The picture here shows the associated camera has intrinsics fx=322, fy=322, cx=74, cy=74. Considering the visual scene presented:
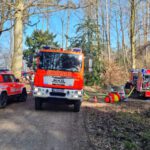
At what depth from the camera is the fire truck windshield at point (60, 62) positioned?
15242 millimetres

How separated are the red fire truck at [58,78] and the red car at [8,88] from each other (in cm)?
185

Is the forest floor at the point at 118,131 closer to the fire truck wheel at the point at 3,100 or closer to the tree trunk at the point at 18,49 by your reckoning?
the fire truck wheel at the point at 3,100

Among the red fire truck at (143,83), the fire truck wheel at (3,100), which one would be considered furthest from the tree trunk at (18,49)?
the red fire truck at (143,83)

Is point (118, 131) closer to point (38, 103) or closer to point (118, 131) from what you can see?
point (118, 131)

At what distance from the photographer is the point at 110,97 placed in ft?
69.3

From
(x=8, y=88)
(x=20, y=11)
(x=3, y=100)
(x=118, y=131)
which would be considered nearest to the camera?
(x=118, y=131)

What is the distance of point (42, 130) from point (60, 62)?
5230 millimetres

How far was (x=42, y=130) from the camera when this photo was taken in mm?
10773

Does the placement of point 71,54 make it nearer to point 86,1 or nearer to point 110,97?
point 110,97

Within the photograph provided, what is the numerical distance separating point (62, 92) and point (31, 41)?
1332 inches

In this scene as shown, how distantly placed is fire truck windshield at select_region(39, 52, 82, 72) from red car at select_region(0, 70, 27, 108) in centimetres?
238

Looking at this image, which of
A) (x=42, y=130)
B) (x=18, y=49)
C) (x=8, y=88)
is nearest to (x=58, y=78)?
(x=8, y=88)

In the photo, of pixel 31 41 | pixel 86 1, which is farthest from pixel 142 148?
pixel 31 41

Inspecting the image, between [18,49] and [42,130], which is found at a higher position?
[18,49]
